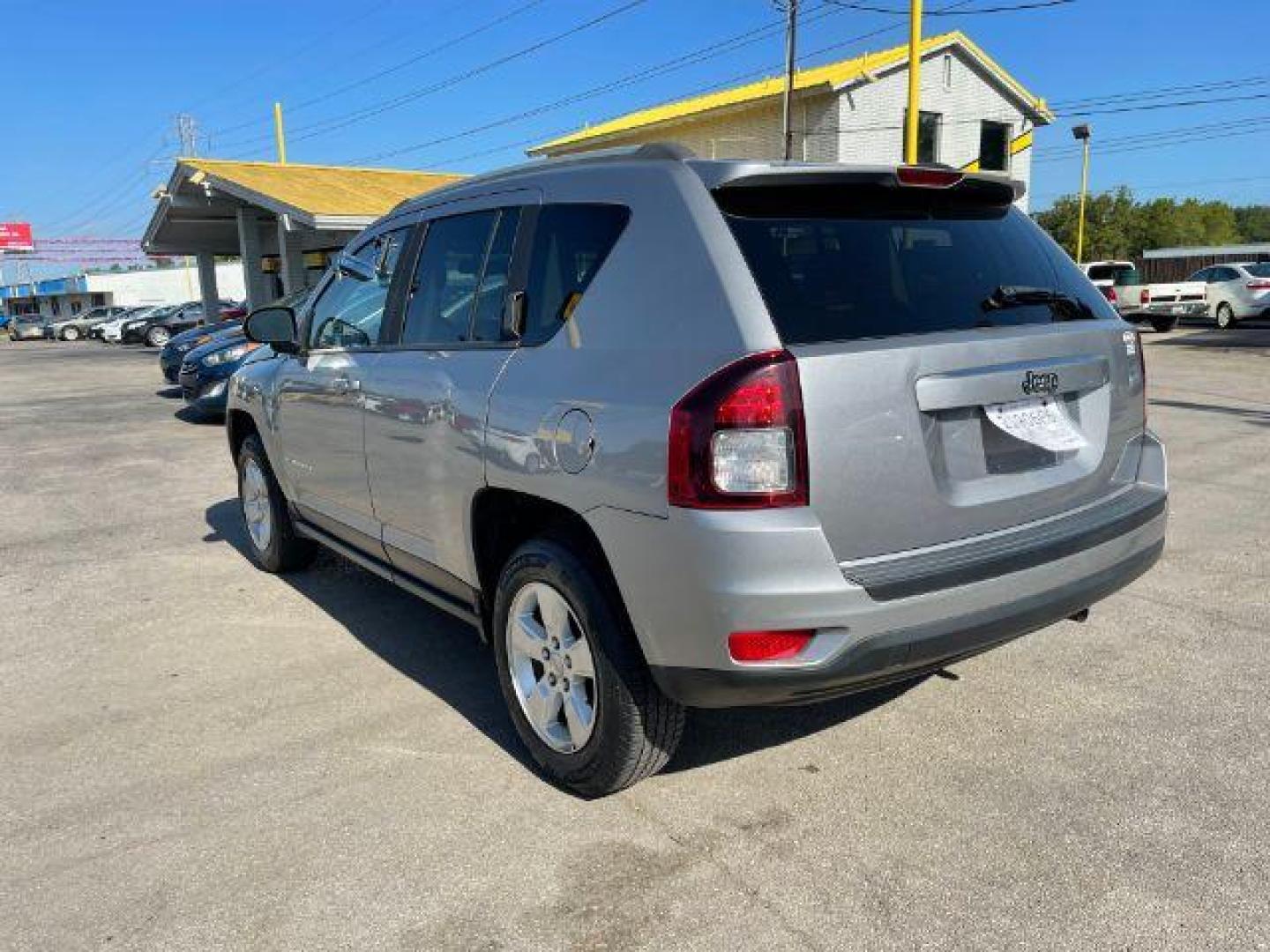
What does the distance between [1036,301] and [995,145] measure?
95.9 feet

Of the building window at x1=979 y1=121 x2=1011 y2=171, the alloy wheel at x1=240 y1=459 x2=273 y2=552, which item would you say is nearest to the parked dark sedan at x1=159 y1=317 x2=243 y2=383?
the alloy wheel at x1=240 y1=459 x2=273 y2=552

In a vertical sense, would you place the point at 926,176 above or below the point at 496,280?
above

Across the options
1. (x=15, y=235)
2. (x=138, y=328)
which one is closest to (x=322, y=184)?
(x=138, y=328)

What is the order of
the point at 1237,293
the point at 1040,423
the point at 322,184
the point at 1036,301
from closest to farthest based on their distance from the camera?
the point at 1040,423 < the point at 1036,301 < the point at 322,184 < the point at 1237,293

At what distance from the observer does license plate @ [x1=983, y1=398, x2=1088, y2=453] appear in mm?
2768

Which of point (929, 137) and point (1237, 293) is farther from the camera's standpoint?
point (929, 137)

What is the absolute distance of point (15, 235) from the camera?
10744 centimetres

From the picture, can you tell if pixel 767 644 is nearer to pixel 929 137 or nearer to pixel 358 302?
pixel 358 302

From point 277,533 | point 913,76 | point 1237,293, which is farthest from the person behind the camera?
point 1237,293

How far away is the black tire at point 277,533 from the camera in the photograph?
5477 millimetres

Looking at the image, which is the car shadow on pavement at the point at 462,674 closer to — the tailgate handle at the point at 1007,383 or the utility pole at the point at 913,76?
the tailgate handle at the point at 1007,383

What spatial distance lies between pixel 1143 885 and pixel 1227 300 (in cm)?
2665

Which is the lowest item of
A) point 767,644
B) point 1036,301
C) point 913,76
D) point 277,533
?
point 277,533

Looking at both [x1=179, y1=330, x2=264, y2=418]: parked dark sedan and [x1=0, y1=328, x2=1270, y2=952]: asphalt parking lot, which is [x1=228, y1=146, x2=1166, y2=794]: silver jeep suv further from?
[x1=179, y1=330, x2=264, y2=418]: parked dark sedan
